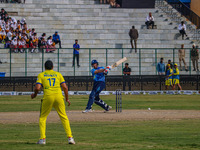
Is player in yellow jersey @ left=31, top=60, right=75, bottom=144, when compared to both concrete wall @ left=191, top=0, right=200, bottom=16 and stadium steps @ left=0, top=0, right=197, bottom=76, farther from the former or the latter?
concrete wall @ left=191, top=0, right=200, bottom=16

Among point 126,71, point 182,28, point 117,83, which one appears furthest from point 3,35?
point 182,28

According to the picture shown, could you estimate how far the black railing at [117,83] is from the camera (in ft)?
123

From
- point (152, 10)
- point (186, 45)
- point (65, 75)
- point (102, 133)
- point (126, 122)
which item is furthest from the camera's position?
point (152, 10)

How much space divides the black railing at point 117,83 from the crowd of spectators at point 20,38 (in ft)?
10.5

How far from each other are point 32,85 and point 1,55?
3970 millimetres

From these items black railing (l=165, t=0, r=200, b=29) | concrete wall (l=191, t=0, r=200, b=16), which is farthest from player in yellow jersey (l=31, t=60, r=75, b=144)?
concrete wall (l=191, t=0, r=200, b=16)

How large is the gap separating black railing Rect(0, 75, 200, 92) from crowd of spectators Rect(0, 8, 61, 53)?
319 centimetres

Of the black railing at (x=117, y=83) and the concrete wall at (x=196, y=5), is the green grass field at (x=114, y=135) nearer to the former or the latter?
the black railing at (x=117, y=83)

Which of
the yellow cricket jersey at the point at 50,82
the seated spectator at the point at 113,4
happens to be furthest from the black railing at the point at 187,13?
the yellow cricket jersey at the point at 50,82

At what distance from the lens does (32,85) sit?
3741 centimetres

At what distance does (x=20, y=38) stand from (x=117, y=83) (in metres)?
8.68

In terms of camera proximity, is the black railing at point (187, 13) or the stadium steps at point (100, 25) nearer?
the stadium steps at point (100, 25)

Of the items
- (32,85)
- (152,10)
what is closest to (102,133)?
(32,85)

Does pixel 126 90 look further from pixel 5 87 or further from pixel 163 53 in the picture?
pixel 5 87
